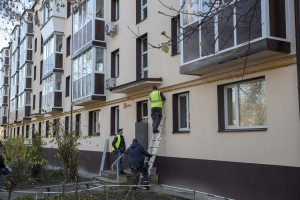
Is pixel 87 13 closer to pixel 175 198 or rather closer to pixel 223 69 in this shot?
pixel 223 69

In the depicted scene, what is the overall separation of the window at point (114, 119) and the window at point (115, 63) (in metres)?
1.68

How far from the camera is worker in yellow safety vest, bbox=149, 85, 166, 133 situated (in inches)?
507

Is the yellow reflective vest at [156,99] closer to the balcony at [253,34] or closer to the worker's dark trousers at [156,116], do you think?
the worker's dark trousers at [156,116]

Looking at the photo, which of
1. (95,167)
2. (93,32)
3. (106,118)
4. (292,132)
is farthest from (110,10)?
(292,132)

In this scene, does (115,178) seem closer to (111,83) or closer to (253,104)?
(111,83)

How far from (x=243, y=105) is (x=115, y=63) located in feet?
29.3

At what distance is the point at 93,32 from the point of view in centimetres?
1811

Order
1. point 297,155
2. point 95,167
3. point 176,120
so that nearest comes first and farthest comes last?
point 297,155 < point 176,120 < point 95,167

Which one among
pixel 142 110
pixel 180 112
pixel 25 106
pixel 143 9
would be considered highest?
pixel 143 9

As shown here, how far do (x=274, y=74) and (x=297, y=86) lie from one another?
0.81 meters

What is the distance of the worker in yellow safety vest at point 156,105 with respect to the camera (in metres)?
12.9

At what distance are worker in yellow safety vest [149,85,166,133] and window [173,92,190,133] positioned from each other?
0.51 m

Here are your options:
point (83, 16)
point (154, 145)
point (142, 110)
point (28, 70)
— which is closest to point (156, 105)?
point (154, 145)

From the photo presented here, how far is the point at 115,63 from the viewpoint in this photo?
1759 cm
